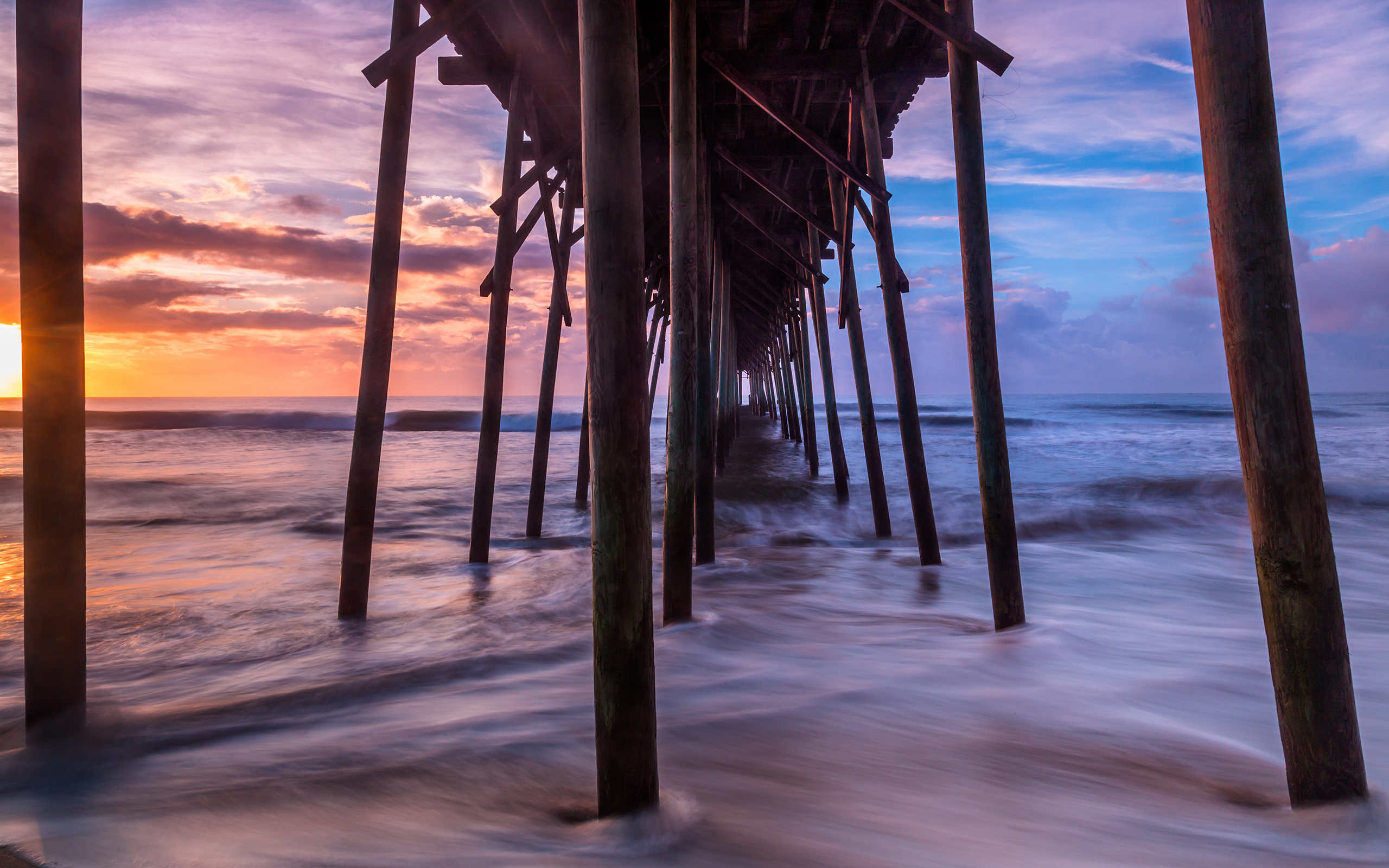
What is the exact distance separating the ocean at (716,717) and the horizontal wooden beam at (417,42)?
9.41ft

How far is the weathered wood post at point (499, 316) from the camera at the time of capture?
510cm

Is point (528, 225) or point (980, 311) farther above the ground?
point (528, 225)

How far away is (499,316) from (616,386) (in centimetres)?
395

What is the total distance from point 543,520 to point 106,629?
17.1ft

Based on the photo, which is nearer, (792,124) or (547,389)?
(792,124)

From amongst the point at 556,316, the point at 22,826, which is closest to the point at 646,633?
the point at 22,826

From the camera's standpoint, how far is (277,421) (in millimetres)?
39312

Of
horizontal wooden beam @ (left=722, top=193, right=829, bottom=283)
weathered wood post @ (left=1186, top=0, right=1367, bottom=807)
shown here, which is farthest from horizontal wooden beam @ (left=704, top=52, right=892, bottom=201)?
weathered wood post @ (left=1186, top=0, right=1367, bottom=807)

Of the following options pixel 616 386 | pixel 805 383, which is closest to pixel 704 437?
pixel 616 386

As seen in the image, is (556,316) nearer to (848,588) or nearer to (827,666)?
(848,588)

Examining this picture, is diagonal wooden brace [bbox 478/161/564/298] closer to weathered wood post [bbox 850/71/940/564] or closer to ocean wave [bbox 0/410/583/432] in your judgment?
weathered wood post [bbox 850/71/940/564]

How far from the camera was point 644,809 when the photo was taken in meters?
1.60

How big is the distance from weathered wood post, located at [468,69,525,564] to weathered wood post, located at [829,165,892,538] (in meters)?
2.70

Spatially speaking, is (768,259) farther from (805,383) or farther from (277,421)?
(277,421)
